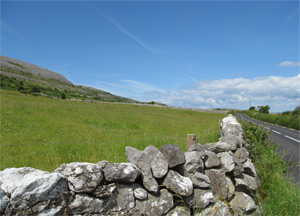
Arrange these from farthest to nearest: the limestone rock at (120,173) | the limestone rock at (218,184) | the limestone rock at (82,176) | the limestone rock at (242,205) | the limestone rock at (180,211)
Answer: the limestone rock at (242,205), the limestone rock at (218,184), the limestone rock at (180,211), the limestone rock at (120,173), the limestone rock at (82,176)

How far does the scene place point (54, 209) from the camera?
2.03 metres

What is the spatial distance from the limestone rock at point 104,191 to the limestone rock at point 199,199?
4.29ft

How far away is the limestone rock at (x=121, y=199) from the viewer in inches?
96.7

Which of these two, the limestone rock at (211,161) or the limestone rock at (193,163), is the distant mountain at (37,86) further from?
the limestone rock at (193,163)

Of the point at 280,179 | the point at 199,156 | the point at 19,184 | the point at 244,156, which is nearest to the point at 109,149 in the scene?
the point at 199,156

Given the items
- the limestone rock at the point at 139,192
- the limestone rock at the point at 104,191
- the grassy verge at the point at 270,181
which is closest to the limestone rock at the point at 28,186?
the limestone rock at the point at 104,191

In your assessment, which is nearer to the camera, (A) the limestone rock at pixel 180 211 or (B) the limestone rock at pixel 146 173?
(B) the limestone rock at pixel 146 173

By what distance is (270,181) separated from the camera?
4.78 meters

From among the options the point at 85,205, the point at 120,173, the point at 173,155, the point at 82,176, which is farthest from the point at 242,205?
the point at 82,176

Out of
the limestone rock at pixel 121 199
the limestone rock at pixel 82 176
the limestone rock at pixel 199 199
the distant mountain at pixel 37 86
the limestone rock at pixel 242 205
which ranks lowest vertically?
the limestone rock at pixel 242 205

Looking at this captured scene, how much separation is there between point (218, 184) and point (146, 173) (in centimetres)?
166

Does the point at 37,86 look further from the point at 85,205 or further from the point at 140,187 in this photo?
the point at 85,205

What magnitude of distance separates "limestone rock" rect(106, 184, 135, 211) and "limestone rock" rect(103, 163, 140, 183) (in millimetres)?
117

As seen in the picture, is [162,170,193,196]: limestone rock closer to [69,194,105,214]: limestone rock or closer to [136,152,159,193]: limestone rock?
[136,152,159,193]: limestone rock
